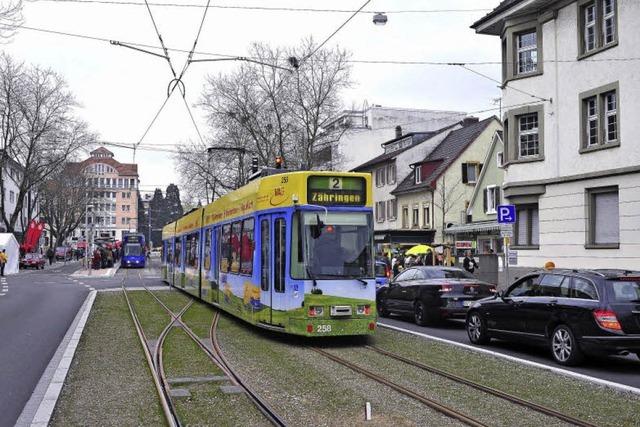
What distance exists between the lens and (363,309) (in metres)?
12.7

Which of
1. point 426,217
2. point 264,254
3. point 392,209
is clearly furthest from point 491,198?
point 264,254

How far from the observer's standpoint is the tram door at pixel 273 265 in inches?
500

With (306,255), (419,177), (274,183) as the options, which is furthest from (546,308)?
(419,177)

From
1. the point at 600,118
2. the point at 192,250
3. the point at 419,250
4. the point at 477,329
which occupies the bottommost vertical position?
the point at 477,329

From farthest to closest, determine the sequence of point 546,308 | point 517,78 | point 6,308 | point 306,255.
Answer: point 517,78, point 6,308, point 306,255, point 546,308

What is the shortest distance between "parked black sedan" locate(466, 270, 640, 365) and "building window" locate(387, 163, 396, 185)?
4057 cm

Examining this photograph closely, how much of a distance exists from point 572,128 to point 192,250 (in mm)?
12658

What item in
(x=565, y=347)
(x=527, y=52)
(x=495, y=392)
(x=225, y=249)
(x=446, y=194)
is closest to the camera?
(x=495, y=392)

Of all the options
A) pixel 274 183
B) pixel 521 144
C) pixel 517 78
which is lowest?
pixel 274 183

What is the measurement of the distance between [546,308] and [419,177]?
38.9 m

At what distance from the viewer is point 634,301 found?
34.0 ft

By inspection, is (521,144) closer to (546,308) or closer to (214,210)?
(214,210)

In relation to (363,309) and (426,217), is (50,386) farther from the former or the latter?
(426,217)

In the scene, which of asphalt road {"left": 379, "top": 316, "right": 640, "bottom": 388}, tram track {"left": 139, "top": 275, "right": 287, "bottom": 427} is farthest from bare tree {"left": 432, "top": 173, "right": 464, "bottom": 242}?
asphalt road {"left": 379, "top": 316, "right": 640, "bottom": 388}
